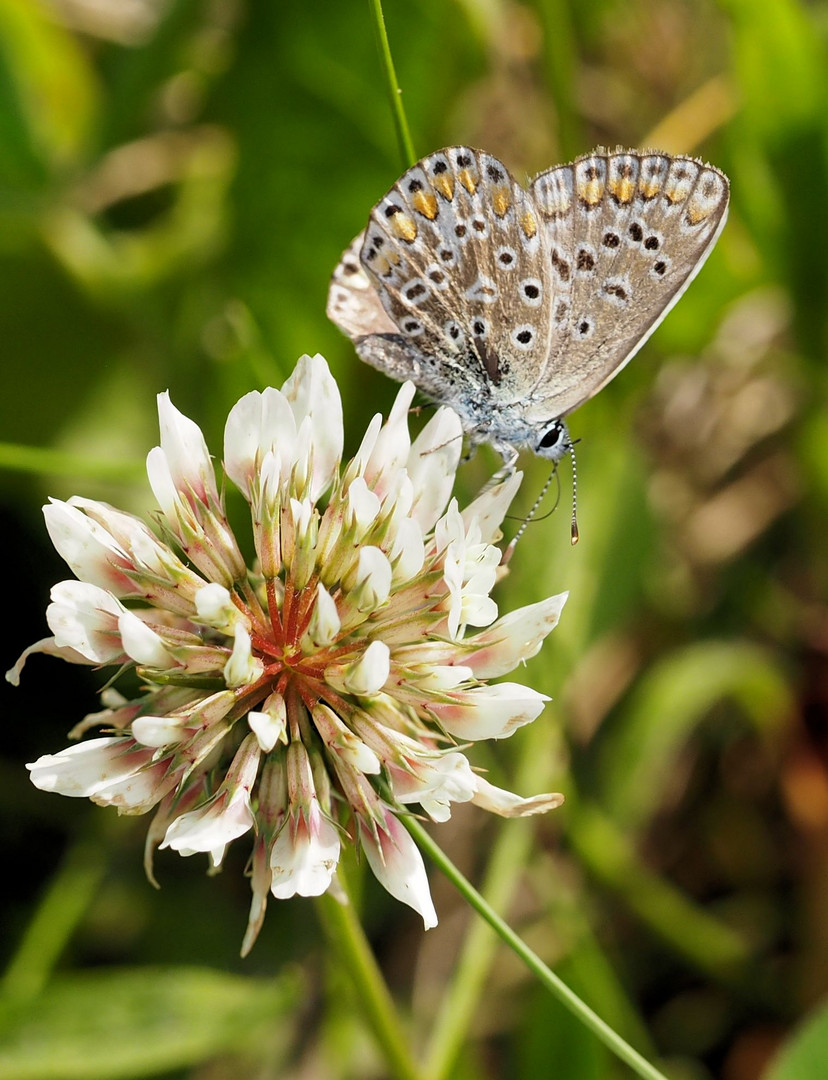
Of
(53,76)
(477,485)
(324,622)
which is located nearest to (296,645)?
(324,622)

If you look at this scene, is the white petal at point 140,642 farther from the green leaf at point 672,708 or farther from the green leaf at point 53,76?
the green leaf at point 53,76

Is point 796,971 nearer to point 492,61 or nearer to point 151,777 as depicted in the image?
point 151,777

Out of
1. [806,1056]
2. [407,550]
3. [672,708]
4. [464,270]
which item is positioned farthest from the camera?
[672,708]

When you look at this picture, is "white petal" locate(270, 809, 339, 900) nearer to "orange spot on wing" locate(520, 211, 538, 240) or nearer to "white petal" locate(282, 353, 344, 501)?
"white petal" locate(282, 353, 344, 501)

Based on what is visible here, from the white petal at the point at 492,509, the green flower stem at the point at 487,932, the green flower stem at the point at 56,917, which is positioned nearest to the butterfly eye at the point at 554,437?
the white petal at the point at 492,509

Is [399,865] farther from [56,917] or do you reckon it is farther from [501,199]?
[56,917]

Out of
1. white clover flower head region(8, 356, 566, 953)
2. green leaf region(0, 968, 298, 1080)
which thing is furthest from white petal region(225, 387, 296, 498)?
green leaf region(0, 968, 298, 1080)

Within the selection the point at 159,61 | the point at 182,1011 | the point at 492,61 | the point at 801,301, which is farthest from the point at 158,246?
the point at 182,1011
